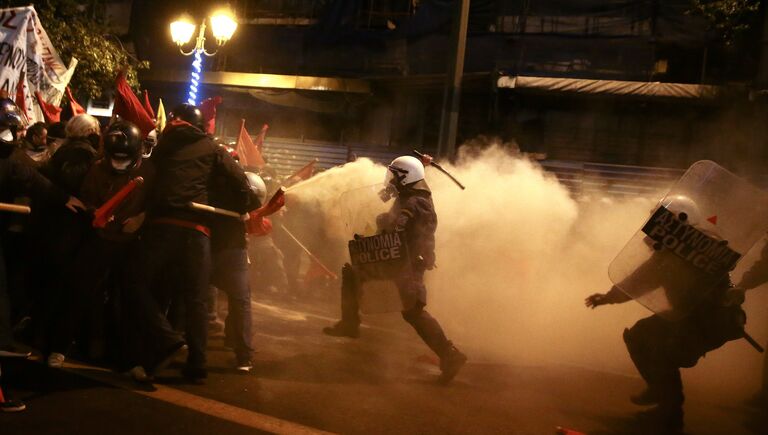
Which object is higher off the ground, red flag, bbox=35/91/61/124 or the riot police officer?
red flag, bbox=35/91/61/124

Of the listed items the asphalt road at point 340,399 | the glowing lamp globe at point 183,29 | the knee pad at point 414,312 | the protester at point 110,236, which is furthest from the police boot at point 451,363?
the glowing lamp globe at point 183,29

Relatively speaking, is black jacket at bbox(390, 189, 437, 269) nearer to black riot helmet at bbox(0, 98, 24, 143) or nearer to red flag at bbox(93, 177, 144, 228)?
red flag at bbox(93, 177, 144, 228)

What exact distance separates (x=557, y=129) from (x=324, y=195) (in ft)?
28.6

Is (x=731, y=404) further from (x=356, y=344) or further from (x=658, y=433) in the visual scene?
(x=356, y=344)

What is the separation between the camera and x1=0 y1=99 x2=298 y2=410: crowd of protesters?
4762 mm

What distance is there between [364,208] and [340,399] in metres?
2.02

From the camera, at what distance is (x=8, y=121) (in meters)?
4.46

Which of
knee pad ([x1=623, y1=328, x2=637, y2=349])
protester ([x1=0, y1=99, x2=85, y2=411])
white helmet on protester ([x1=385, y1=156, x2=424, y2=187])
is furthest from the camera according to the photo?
white helmet on protester ([x1=385, y1=156, x2=424, y2=187])

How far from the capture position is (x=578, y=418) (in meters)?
5.02

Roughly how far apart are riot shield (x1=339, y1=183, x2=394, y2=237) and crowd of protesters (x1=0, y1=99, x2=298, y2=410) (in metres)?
0.93

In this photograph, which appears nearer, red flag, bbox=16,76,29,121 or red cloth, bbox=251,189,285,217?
Answer: red cloth, bbox=251,189,285,217

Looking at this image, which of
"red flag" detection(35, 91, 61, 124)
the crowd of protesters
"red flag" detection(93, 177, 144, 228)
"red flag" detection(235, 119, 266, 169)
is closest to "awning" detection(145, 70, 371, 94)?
"red flag" detection(235, 119, 266, 169)

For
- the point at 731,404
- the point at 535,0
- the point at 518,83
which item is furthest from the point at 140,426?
the point at 535,0

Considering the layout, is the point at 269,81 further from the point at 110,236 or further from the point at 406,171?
the point at 110,236
